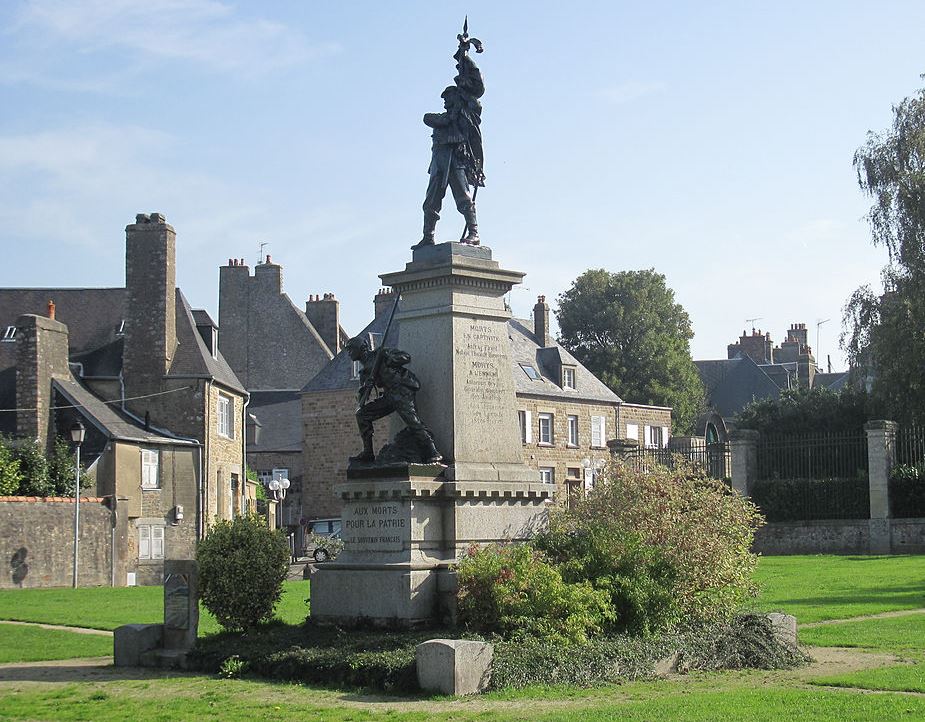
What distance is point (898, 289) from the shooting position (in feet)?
117

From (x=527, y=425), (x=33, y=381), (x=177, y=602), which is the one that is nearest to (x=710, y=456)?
(x=527, y=425)

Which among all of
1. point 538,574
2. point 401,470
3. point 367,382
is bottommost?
point 538,574

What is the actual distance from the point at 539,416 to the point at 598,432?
3.84 m

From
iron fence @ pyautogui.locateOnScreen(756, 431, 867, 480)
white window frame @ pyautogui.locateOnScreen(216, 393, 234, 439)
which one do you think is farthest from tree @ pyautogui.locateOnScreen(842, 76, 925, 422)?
white window frame @ pyautogui.locateOnScreen(216, 393, 234, 439)

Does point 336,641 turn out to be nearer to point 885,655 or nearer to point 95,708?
point 95,708

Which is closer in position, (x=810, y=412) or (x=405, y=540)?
(x=405, y=540)

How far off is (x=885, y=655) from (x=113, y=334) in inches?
1290

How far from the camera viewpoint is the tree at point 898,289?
34.7m

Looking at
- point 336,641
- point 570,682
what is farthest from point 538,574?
point 336,641

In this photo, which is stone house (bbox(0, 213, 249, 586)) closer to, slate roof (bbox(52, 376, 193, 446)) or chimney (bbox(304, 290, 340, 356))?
slate roof (bbox(52, 376, 193, 446))

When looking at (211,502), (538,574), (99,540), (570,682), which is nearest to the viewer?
(570,682)

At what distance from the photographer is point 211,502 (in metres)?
40.2

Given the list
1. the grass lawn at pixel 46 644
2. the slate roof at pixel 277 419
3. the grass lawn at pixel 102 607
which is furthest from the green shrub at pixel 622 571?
the slate roof at pixel 277 419

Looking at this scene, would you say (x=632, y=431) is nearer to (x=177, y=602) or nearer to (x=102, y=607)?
(x=102, y=607)
